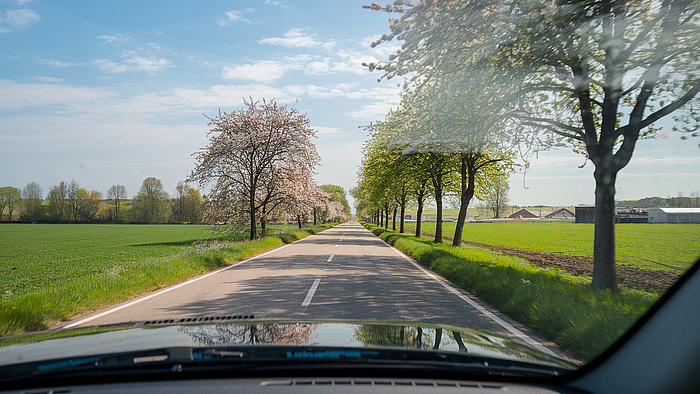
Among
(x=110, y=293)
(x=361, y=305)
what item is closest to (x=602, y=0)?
(x=361, y=305)

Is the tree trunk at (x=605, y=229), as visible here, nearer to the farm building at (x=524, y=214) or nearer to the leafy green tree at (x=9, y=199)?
the leafy green tree at (x=9, y=199)

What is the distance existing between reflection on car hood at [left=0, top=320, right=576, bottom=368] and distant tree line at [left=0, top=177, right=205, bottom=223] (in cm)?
8895

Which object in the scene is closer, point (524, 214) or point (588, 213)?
point (588, 213)

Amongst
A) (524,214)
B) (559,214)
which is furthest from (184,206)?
(524,214)

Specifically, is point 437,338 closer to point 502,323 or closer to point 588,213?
point 502,323

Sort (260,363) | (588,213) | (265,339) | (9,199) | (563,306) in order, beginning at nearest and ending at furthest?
(260,363), (265,339), (563,306), (588,213), (9,199)

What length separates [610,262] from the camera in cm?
754

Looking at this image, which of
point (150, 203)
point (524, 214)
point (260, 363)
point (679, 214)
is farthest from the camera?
point (524, 214)

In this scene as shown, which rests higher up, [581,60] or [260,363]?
[581,60]

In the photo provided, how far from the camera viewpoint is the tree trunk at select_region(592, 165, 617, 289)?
24.8 ft

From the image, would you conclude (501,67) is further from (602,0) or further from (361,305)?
(361,305)

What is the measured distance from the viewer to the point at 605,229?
300 inches

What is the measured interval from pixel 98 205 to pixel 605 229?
370ft

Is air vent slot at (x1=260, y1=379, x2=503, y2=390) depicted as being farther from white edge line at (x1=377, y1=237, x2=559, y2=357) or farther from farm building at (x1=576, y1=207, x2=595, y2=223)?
farm building at (x1=576, y1=207, x2=595, y2=223)
